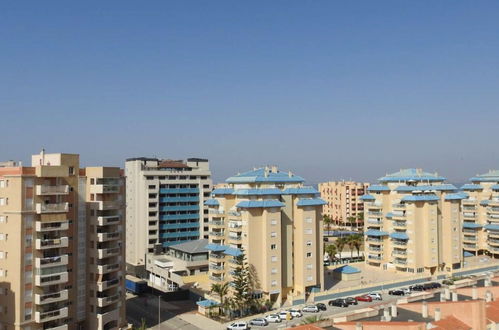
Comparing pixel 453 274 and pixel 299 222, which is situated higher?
pixel 299 222

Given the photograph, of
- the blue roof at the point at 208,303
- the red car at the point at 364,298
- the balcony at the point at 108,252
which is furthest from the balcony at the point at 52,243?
the red car at the point at 364,298

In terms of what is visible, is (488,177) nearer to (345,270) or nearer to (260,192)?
(345,270)

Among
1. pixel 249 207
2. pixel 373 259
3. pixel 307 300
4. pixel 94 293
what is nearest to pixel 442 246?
pixel 373 259

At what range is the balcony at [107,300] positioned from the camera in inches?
1997

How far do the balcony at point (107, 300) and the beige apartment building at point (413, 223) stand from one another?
146 feet

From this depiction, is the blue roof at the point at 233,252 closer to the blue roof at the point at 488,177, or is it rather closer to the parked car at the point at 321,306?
the parked car at the point at 321,306

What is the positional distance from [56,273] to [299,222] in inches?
1183

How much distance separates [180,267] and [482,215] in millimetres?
58466

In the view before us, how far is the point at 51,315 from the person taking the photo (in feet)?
154

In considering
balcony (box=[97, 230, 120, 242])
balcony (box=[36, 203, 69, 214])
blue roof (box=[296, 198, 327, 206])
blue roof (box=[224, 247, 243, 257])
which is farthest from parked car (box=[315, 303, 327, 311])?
balcony (box=[36, 203, 69, 214])

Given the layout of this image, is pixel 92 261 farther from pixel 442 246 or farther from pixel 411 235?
pixel 442 246

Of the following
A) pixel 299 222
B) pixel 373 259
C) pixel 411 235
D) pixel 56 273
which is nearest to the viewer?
pixel 56 273

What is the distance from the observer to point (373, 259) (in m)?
83.4

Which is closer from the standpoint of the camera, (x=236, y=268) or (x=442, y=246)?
(x=236, y=268)
